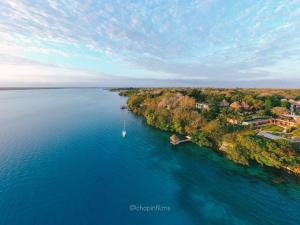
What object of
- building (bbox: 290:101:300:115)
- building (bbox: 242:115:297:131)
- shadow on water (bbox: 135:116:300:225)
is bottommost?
shadow on water (bbox: 135:116:300:225)

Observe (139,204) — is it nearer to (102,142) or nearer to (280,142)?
(102,142)

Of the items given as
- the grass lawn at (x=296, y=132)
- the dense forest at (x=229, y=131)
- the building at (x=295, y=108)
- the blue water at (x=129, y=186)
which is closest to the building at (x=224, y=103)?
the dense forest at (x=229, y=131)

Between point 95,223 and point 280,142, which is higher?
point 280,142

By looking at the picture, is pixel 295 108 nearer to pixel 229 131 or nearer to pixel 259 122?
pixel 259 122

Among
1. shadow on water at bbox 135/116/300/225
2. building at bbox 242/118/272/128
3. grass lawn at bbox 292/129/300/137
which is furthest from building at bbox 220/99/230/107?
shadow on water at bbox 135/116/300/225

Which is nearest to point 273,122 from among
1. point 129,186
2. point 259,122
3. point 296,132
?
point 259,122

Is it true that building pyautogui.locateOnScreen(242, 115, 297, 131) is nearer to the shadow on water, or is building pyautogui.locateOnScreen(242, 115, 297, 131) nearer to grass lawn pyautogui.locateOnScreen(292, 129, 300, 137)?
grass lawn pyautogui.locateOnScreen(292, 129, 300, 137)

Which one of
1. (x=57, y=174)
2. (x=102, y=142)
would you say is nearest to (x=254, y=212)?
(x=57, y=174)

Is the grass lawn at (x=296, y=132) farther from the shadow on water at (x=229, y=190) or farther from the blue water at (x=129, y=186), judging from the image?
the blue water at (x=129, y=186)
